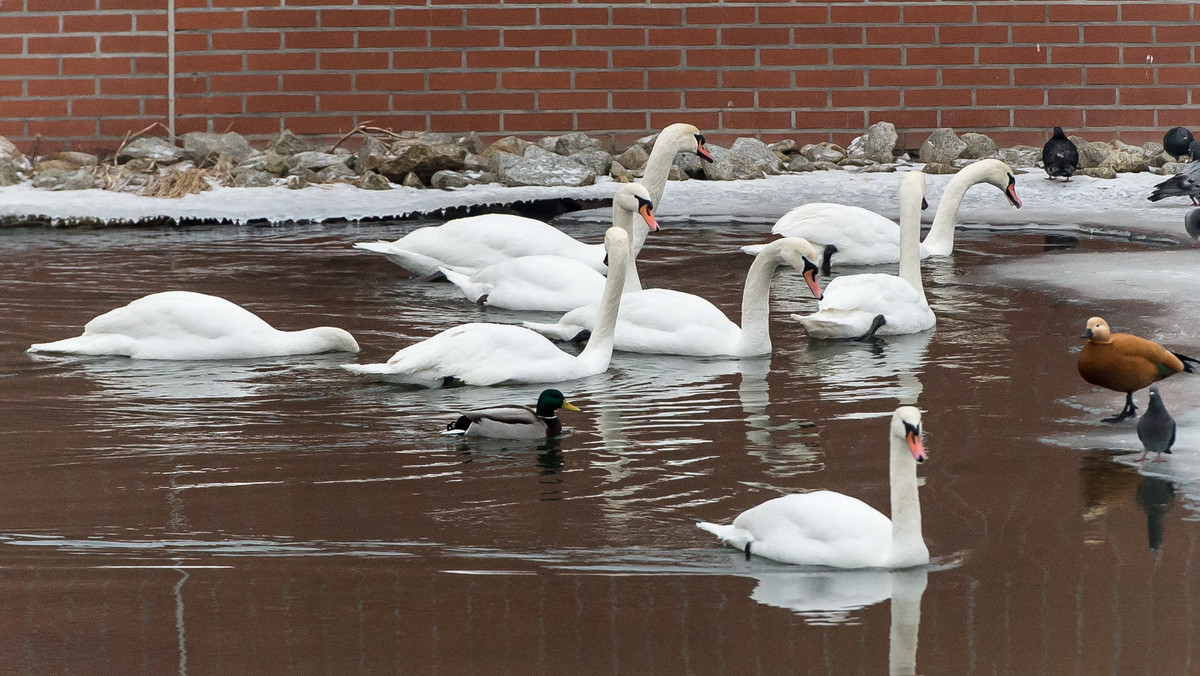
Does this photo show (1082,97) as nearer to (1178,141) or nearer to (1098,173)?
(1098,173)

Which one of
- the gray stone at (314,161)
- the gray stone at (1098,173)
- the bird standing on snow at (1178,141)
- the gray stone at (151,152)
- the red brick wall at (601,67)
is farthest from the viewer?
the red brick wall at (601,67)

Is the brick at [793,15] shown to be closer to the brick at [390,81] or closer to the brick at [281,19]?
the brick at [390,81]

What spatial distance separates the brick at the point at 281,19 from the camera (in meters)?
16.1

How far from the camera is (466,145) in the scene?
1620cm

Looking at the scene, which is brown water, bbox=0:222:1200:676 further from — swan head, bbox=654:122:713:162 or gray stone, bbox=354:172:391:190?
gray stone, bbox=354:172:391:190

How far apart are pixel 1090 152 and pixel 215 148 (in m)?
8.64

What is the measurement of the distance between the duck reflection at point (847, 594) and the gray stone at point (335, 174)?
10.9m

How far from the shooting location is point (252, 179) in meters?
15.3

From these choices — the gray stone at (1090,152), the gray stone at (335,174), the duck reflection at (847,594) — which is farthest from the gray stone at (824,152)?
the duck reflection at (847,594)

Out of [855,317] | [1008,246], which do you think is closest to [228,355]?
[855,317]

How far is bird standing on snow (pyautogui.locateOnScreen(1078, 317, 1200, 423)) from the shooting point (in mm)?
6918

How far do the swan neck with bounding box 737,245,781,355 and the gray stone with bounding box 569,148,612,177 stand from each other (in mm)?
6923

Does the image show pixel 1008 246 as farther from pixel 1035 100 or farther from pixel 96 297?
pixel 96 297

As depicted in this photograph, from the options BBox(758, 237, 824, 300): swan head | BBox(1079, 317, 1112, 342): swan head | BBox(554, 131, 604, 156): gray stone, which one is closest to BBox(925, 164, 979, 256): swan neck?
BBox(758, 237, 824, 300): swan head
